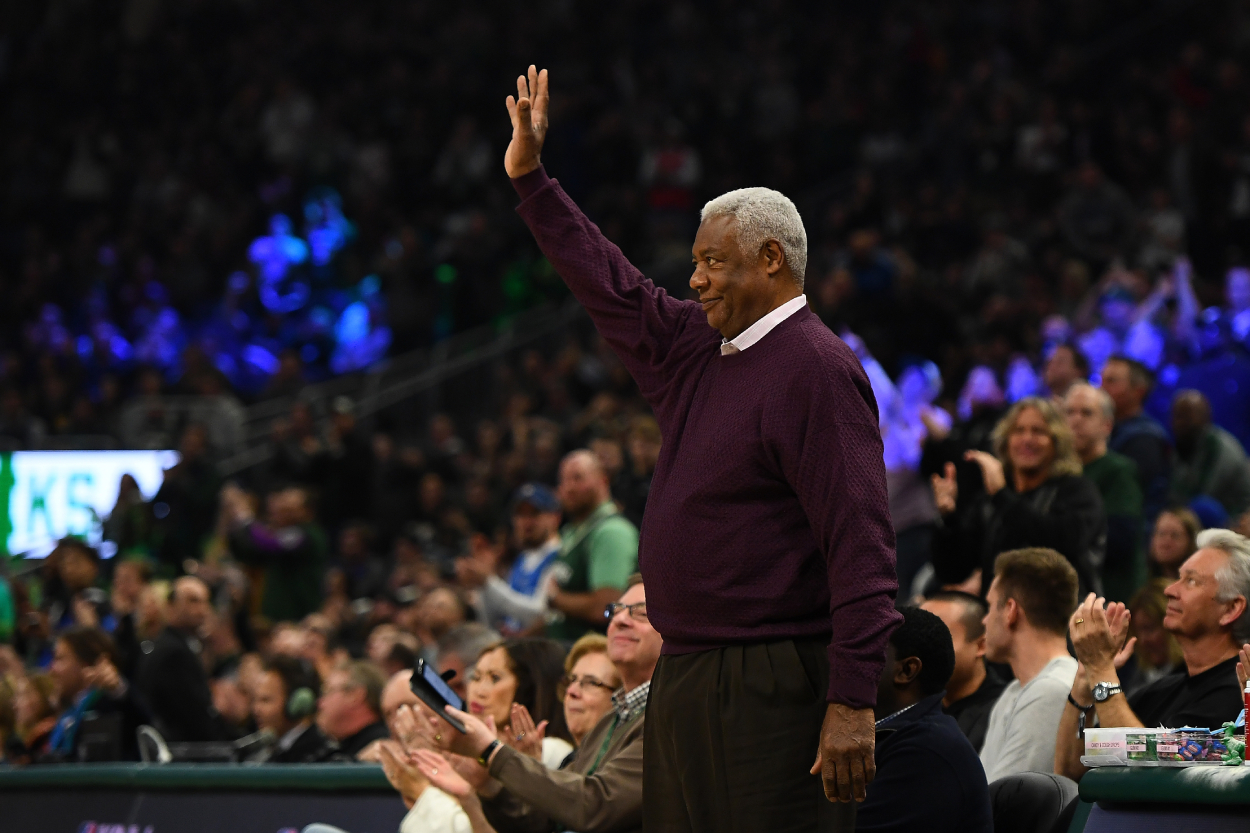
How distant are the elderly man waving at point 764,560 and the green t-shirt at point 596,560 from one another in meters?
3.87

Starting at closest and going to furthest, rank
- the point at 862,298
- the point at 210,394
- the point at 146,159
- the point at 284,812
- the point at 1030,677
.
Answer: the point at 1030,677
the point at 284,812
the point at 862,298
the point at 210,394
the point at 146,159

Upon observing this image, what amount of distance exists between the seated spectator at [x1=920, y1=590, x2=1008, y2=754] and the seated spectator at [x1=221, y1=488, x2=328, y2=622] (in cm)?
653

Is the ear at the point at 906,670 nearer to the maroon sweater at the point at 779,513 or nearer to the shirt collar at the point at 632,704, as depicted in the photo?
the shirt collar at the point at 632,704

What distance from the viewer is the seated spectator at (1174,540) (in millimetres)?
6230

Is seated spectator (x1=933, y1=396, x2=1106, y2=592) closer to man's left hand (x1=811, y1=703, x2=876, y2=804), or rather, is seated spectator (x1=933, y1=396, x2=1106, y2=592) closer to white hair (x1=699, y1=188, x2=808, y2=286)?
white hair (x1=699, y1=188, x2=808, y2=286)

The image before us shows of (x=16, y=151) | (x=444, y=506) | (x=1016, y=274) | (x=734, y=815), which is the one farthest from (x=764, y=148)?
(x=734, y=815)

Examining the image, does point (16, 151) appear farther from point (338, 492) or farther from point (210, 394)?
point (338, 492)

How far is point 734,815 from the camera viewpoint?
2926 millimetres

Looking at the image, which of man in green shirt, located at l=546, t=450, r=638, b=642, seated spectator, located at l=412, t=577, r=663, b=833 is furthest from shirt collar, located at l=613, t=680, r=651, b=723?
man in green shirt, located at l=546, t=450, r=638, b=642

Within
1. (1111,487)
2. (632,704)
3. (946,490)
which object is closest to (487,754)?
(632,704)

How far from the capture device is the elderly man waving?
2.82 meters

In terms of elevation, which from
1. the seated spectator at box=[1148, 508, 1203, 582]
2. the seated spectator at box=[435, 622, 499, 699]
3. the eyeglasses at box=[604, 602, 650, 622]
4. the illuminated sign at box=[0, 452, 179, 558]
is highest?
the illuminated sign at box=[0, 452, 179, 558]

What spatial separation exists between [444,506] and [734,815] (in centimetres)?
970

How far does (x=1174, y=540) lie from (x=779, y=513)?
12.3 feet
